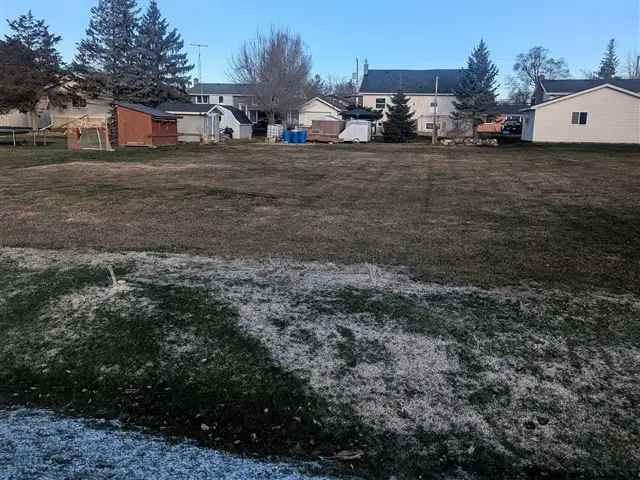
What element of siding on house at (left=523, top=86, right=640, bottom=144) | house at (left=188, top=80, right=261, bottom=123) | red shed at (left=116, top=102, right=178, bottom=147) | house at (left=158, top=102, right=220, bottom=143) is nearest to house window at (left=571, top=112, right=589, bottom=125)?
siding on house at (left=523, top=86, right=640, bottom=144)

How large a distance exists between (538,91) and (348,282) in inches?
1680

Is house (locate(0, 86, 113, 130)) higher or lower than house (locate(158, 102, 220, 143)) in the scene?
higher

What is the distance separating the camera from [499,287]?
15.5 feet

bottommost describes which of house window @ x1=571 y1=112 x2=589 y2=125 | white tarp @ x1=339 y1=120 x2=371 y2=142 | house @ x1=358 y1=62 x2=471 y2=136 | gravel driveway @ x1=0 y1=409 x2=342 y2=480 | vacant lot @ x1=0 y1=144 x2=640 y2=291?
gravel driveway @ x1=0 y1=409 x2=342 y2=480

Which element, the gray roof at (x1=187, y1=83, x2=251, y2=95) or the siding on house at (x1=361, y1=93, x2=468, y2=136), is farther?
the gray roof at (x1=187, y1=83, x2=251, y2=95)

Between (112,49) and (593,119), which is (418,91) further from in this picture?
(112,49)

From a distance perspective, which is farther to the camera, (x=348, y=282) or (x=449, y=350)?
(x=348, y=282)

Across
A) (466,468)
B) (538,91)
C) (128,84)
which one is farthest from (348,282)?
(538,91)

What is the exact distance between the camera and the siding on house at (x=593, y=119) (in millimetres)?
28266

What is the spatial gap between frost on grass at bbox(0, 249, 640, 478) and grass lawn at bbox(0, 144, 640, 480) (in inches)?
0.6

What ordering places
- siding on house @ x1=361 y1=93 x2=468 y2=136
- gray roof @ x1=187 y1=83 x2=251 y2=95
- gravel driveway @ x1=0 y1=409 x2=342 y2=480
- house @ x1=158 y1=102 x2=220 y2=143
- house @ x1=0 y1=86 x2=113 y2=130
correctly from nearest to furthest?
gravel driveway @ x1=0 y1=409 x2=342 y2=480 → house @ x1=158 y1=102 x2=220 y2=143 → house @ x1=0 y1=86 x2=113 y2=130 → siding on house @ x1=361 y1=93 x2=468 y2=136 → gray roof @ x1=187 y1=83 x2=251 y2=95

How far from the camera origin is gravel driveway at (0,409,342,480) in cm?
230

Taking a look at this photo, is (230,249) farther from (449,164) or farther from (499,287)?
(449,164)

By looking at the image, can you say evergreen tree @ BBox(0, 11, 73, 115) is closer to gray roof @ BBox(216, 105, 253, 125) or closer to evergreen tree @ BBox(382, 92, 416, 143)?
gray roof @ BBox(216, 105, 253, 125)
